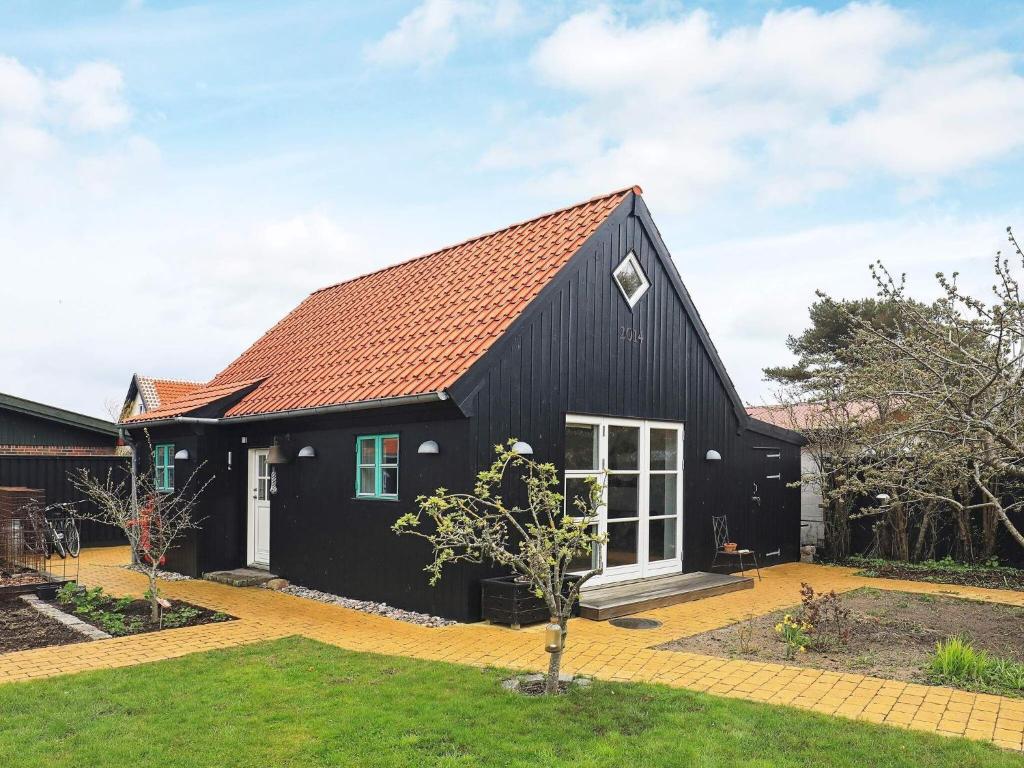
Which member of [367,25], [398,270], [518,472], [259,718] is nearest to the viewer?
[259,718]

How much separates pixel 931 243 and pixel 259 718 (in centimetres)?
1105

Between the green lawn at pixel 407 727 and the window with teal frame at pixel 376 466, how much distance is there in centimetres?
346

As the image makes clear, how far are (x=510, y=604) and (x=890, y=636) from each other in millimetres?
3924

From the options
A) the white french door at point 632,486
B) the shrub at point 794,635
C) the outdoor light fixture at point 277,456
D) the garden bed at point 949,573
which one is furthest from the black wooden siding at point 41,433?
the garden bed at point 949,573

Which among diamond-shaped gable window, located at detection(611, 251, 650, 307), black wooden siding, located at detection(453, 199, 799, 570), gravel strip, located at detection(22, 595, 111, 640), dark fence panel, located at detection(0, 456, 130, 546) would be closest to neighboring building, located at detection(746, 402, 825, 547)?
black wooden siding, located at detection(453, 199, 799, 570)

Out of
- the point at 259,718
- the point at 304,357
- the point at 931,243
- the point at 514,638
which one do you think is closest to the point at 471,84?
the point at 304,357

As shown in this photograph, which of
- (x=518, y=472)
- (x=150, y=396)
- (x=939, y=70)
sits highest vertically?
(x=939, y=70)

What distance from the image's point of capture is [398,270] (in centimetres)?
1448

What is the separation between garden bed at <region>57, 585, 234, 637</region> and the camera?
8500 millimetres

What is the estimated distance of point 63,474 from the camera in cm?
1708

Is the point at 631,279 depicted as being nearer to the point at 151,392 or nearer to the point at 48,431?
the point at 151,392

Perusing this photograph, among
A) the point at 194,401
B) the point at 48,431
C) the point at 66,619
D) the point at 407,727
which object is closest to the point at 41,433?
the point at 48,431

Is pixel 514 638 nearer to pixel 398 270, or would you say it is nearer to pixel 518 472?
pixel 518 472

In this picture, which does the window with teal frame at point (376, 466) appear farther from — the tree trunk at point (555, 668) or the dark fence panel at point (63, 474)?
the dark fence panel at point (63, 474)
